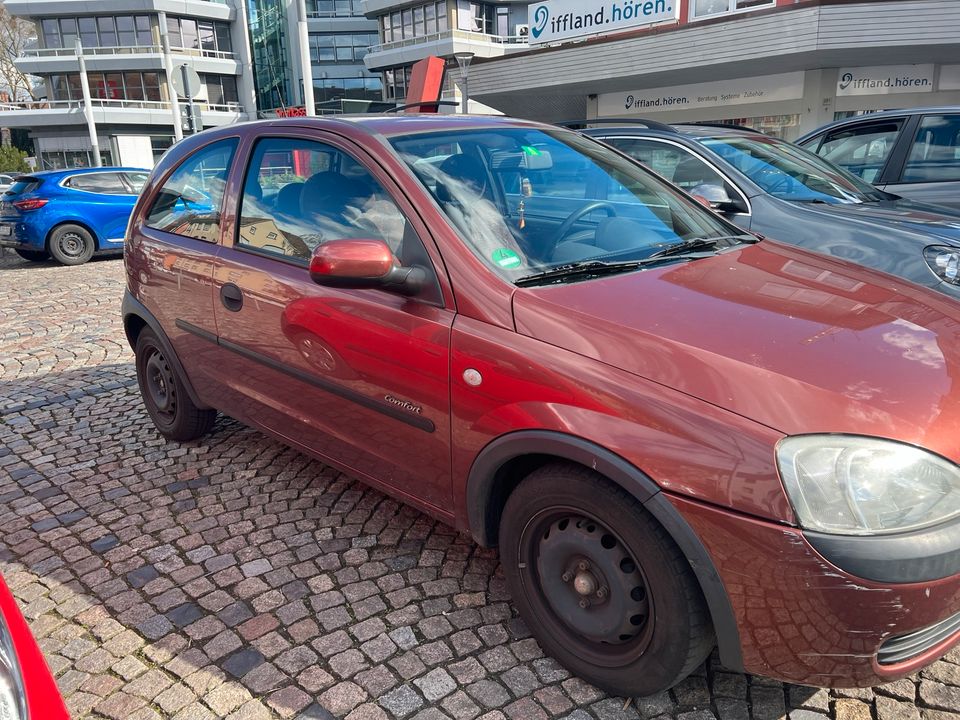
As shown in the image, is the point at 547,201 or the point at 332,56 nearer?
the point at 547,201

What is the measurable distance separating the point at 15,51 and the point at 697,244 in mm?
64753

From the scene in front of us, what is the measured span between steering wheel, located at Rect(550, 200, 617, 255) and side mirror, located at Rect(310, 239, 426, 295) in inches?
20.8

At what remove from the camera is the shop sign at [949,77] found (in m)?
19.2

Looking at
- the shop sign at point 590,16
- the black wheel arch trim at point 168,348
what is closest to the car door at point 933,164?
the black wheel arch trim at point 168,348

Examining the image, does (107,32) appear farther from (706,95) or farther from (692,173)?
(692,173)

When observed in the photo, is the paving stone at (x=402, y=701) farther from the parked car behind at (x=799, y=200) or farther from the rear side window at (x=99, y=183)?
the rear side window at (x=99, y=183)

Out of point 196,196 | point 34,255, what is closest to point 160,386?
point 196,196

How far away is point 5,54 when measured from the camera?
174ft

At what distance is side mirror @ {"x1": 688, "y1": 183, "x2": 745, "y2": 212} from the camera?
497 cm

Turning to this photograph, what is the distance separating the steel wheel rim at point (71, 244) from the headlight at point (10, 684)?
11.7 m

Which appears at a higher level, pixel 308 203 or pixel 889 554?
pixel 308 203

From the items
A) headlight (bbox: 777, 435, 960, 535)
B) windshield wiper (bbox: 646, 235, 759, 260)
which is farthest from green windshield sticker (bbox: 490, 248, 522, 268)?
headlight (bbox: 777, 435, 960, 535)

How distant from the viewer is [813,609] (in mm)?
1771

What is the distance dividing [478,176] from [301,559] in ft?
5.62
